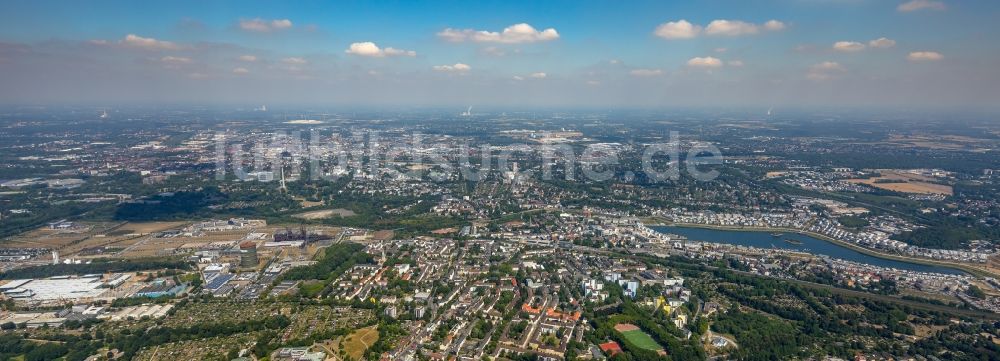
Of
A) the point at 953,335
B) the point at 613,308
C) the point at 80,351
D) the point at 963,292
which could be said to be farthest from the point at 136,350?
the point at 963,292

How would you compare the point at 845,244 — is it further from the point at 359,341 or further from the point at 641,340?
the point at 359,341

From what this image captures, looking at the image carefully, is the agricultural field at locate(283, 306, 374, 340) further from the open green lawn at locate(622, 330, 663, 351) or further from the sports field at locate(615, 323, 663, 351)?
the open green lawn at locate(622, 330, 663, 351)

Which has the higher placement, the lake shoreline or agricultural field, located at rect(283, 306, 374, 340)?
the lake shoreline

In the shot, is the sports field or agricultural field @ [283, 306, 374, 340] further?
agricultural field @ [283, 306, 374, 340]

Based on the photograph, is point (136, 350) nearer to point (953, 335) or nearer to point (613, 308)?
point (613, 308)

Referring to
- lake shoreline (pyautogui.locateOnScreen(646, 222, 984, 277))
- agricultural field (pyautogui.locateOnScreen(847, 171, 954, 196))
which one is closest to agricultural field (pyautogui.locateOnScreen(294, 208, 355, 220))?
lake shoreline (pyautogui.locateOnScreen(646, 222, 984, 277))

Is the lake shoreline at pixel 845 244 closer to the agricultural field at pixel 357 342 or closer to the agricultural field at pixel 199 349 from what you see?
the agricultural field at pixel 357 342
